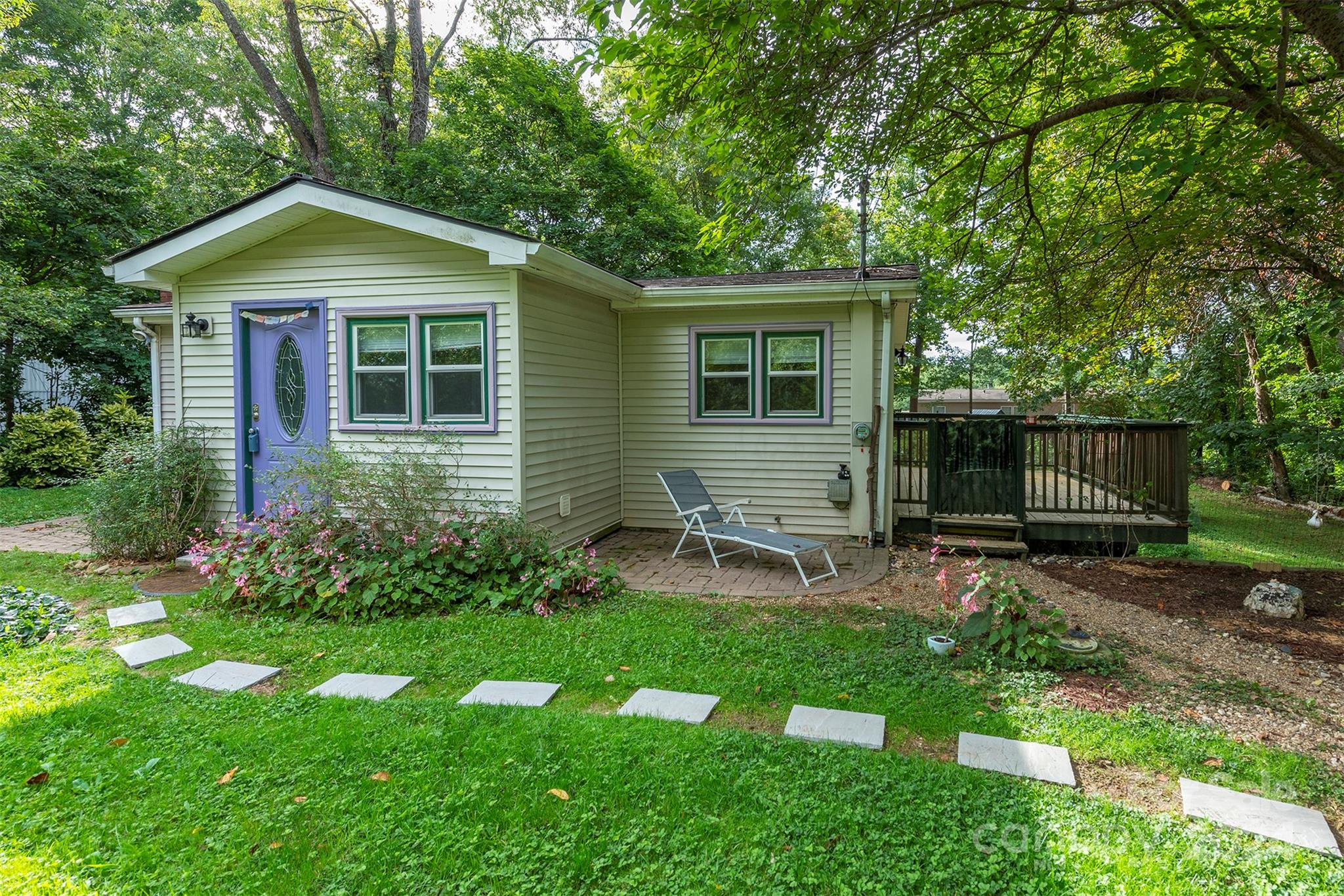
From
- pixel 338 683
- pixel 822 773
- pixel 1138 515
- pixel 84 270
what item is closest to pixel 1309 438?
pixel 1138 515

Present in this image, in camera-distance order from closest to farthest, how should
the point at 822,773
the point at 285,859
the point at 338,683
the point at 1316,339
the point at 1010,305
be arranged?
the point at 285,859, the point at 822,773, the point at 338,683, the point at 1010,305, the point at 1316,339

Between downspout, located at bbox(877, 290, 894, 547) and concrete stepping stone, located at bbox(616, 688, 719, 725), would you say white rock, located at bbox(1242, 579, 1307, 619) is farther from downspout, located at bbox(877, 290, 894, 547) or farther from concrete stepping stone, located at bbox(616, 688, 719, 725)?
concrete stepping stone, located at bbox(616, 688, 719, 725)

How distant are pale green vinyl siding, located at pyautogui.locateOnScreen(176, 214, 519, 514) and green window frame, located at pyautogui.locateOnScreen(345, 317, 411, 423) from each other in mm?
152

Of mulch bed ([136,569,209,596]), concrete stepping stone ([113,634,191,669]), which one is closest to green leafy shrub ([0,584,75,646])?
mulch bed ([136,569,209,596])

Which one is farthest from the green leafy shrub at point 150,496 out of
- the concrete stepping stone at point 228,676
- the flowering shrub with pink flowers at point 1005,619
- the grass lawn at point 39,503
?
the flowering shrub with pink flowers at point 1005,619

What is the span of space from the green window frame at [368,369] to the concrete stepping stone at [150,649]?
2.51 m

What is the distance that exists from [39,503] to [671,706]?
417 inches

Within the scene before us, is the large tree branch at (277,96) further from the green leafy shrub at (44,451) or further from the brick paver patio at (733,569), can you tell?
the brick paver patio at (733,569)

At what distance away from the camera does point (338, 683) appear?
358 cm

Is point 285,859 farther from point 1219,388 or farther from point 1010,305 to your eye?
point 1219,388

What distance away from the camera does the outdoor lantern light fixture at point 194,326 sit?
6.53 m

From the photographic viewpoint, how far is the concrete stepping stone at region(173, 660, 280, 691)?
354 cm

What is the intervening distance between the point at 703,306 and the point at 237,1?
17794 mm

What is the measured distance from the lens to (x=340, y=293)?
6.16 meters
